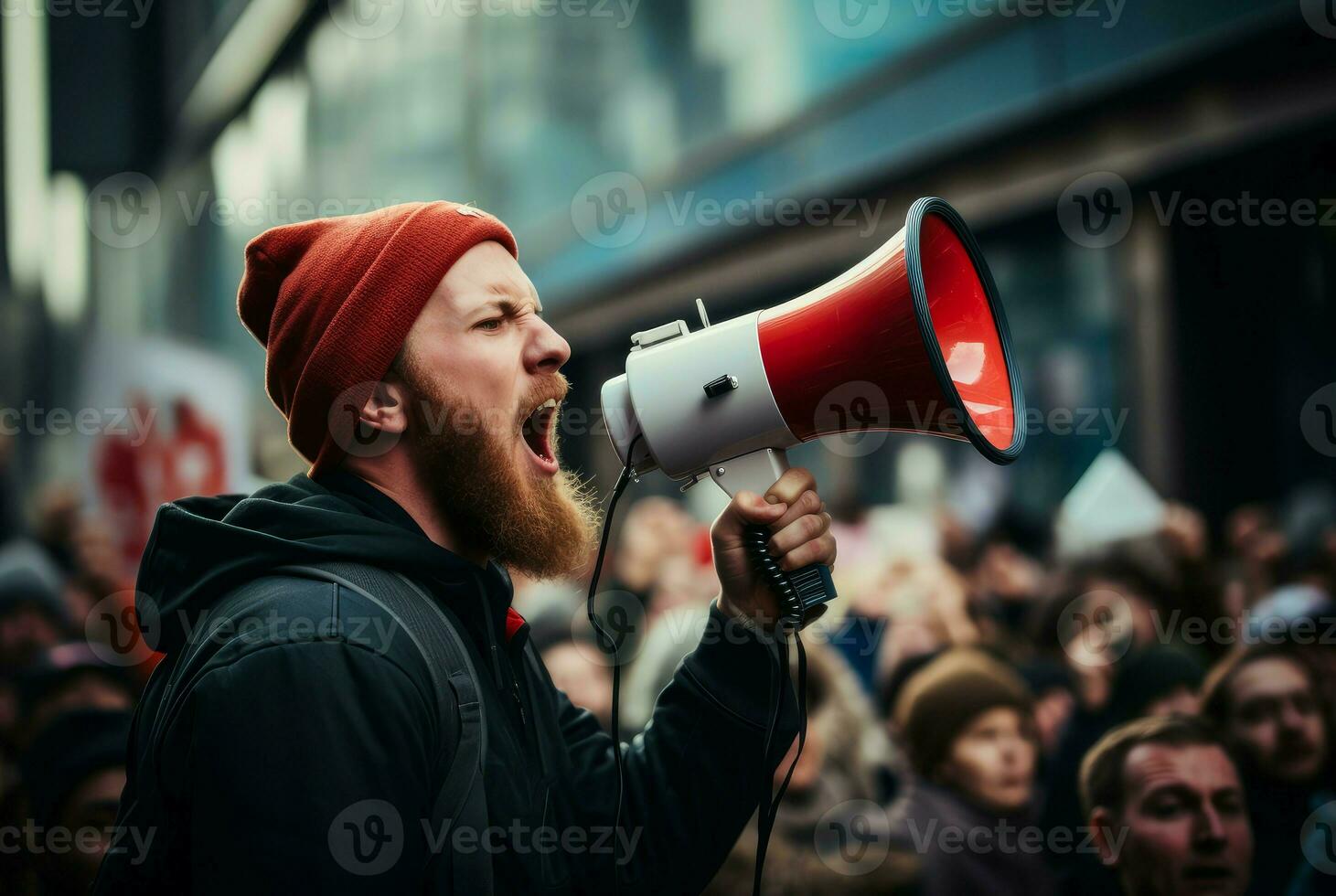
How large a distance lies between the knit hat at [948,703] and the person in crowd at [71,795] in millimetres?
1862

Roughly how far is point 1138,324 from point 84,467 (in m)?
5.52

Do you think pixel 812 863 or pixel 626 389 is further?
pixel 812 863

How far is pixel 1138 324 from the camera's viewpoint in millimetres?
6535

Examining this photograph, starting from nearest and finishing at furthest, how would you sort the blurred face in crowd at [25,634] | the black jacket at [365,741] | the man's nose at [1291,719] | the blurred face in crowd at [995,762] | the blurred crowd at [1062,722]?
1. the black jacket at [365,741]
2. the blurred crowd at [1062,722]
3. the man's nose at [1291,719]
4. the blurred face in crowd at [995,762]
5. the blurred face in crowd at [25,634]

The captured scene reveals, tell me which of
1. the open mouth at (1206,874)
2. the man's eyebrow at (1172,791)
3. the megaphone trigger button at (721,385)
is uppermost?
the megaphone trigger button at (721,385)

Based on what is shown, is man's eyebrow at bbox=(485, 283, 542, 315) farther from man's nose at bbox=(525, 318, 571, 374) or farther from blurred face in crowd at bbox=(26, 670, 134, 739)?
blurred face in crowd at bbox=(26, 670, 134, 739)

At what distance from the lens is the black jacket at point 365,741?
1271 mm

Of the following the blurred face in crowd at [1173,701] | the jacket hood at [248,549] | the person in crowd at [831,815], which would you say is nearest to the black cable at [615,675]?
the jacket hood at [248,549]

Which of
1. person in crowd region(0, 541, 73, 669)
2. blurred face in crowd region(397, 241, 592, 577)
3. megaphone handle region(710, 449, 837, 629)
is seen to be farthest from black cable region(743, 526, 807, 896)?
person in crowd region(0, 541, 73, 669)

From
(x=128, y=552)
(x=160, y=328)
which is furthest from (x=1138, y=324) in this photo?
(x=160, y=328)

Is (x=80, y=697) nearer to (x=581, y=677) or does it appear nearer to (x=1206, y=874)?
(x=581, y=677)

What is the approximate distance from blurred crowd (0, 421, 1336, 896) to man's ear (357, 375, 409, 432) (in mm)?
1531

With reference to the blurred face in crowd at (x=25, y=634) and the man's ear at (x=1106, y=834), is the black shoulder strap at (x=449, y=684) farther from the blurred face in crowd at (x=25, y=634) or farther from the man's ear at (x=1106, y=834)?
the blurred face in crowd at (x=25, y=634)

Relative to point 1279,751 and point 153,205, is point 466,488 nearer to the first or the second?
point 1279,751
